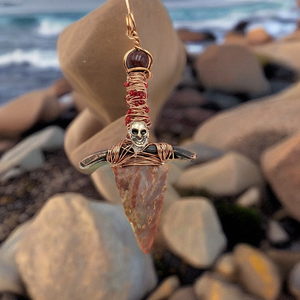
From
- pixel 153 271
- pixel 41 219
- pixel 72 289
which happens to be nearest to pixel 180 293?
pixel 153 271

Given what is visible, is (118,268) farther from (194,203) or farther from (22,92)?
(22,92)

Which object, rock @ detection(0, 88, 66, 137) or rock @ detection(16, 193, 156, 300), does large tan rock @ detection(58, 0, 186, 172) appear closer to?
rock @ detection(16, 193, 156, 300)

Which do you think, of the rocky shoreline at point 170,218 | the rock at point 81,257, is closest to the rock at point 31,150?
the rocky shoreline at point 170,218

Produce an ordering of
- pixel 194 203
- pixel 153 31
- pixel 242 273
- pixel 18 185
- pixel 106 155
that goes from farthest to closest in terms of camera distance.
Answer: pixel 18 185
pixel 194 203
pixel 242 273
pixel 153 31
pixel 106 155

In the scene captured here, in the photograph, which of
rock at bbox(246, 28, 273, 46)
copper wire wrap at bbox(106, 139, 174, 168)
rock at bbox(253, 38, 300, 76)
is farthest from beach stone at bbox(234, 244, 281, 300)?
rock at bbox(246, 28, 273, 46)

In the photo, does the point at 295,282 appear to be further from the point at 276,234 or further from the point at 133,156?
the point at 133,156

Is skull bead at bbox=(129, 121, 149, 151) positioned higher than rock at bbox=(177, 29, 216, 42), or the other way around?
skull bead at bbox=(129, 121, 149, 151)

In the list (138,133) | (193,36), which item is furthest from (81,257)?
(193,36)
